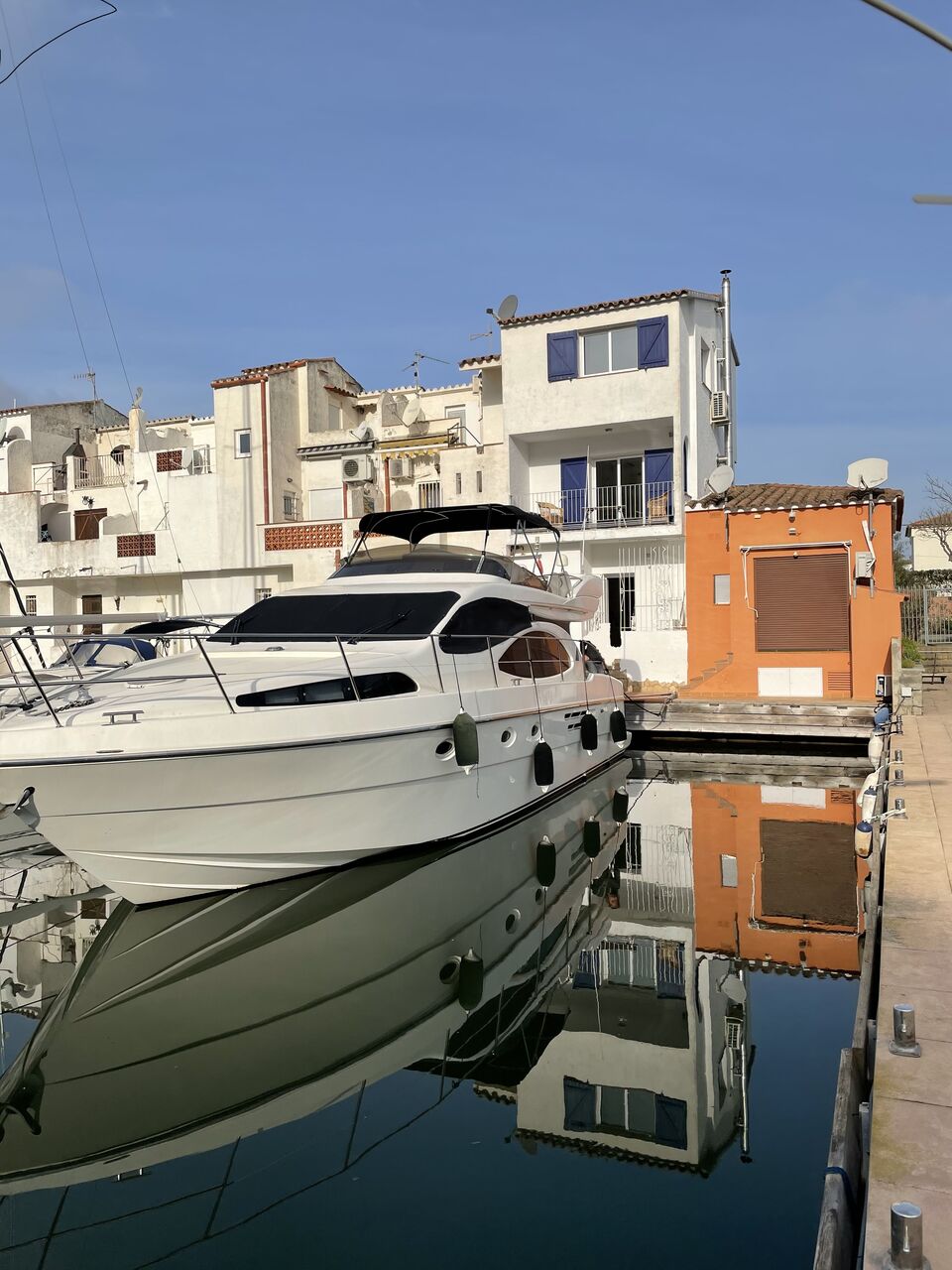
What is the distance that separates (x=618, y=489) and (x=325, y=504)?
10.2m

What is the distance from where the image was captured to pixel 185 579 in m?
28.7

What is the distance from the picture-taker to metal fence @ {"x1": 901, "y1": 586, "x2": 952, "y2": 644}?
81.4ft

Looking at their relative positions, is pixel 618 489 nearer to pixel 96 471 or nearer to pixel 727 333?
pixel 727 333

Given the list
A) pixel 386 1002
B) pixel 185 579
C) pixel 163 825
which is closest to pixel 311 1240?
pixel 386 1002

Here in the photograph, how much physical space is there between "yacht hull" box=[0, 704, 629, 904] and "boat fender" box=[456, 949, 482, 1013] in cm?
177

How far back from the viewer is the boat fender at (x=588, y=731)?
43.4 ft

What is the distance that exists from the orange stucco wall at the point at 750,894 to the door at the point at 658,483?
10.5m

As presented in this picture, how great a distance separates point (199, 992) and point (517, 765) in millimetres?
5047

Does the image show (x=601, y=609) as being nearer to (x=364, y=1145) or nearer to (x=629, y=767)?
(x=629, y=767)

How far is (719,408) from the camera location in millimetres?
24328

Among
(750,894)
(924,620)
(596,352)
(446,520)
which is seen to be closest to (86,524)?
(596,352)

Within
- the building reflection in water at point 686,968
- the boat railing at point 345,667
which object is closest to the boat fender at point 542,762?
the boat railing at point 345,667

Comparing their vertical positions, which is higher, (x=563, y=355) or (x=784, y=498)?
(x=563, y=355)

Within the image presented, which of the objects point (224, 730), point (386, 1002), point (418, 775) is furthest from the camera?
point (418, 775)
